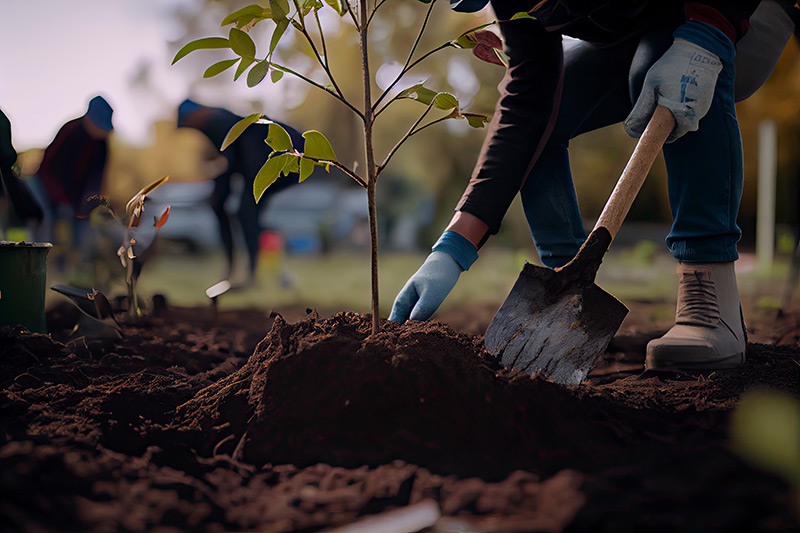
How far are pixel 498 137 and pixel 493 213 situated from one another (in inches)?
10.8

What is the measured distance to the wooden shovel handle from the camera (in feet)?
4.78

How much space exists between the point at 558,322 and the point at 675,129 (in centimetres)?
75

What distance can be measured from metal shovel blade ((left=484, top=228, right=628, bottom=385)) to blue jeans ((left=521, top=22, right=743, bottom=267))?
0.50 metres

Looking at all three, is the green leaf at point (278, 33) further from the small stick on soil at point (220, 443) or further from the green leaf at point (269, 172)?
the small stick on soil at point (220, 443)

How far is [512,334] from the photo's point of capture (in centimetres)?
139

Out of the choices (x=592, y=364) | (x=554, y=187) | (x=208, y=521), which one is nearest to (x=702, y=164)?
(x=554, y=187)

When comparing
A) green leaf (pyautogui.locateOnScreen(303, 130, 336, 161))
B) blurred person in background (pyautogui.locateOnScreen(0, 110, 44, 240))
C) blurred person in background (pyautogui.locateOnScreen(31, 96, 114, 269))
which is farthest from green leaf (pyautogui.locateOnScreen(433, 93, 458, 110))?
blurred person in background (pyautogui.locateOnScreen(31, 96, 114, 269))

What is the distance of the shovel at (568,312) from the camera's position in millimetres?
1326

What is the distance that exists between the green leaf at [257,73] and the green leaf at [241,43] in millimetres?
37

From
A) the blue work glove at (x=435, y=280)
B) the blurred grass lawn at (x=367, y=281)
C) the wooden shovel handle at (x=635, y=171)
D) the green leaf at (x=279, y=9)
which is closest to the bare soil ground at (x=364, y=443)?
the blue work glove at (x=435, y=280)

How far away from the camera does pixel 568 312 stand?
4.62ft

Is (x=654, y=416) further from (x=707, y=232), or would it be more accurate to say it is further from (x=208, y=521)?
(x=208, y=521)

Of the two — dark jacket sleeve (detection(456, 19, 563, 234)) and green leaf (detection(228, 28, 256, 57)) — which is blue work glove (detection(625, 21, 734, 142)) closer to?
dark jacket sleeve (detection(456, 19, 563, 234))

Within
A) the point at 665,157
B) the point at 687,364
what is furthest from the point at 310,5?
the point at 687,364
